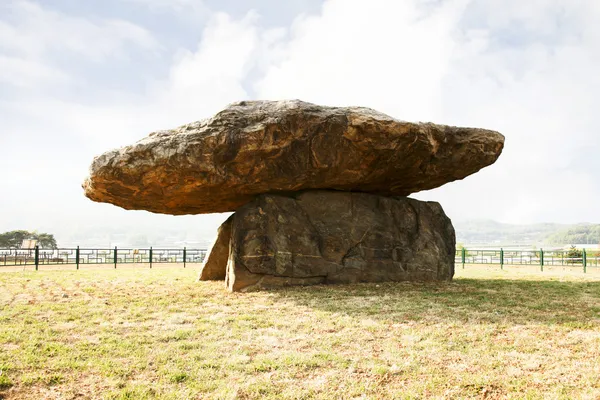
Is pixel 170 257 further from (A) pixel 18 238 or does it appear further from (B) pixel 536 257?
(A) pixel 18 238

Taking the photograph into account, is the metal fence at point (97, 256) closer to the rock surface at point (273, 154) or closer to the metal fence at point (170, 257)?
the metal fence at point (170, 257)

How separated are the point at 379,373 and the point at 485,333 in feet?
7.79

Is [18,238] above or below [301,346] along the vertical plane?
below

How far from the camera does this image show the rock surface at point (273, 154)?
32.6 ft

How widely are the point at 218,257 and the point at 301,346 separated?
8301mm

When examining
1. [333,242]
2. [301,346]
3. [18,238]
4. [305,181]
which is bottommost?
[18,238]

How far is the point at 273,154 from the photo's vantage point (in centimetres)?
1026

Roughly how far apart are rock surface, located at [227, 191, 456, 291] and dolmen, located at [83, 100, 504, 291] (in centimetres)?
3

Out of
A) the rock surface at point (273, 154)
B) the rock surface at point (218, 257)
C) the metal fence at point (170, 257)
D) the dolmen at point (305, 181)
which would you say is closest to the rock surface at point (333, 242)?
the dolmen at point (305, 181)

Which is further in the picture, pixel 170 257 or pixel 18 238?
pixel 18 238

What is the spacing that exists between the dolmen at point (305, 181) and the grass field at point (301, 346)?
5.66 feet

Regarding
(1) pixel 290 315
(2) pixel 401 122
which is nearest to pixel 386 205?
(2) pixel 401 122

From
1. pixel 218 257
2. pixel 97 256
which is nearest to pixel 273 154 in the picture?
pixel 218 257

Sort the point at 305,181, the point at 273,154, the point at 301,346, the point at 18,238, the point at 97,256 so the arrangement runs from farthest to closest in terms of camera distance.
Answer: the point at 18,238
the point at 97,256
the point at 305,181
the point at 273,154
the point at 301,346
